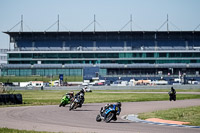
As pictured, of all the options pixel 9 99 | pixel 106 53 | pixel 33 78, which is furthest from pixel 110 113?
pixel 106 53

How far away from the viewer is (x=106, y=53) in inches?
5310

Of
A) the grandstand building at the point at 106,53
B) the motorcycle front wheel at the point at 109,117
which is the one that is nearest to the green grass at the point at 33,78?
the grandstand building at the point at 106,53

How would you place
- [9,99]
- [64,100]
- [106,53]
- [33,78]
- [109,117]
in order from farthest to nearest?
[106,53] → [33,78] → [9,99] → [64,100] → [109,117]

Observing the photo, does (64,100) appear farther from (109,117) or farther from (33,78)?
(33,78)

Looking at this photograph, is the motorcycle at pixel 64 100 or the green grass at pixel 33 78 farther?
the green grass at pixel 33 78

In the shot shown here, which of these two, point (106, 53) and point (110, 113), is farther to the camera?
point (106, 53)

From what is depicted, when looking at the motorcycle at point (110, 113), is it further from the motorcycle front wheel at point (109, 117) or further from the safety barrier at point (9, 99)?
the safety barrier at point (9, 99)

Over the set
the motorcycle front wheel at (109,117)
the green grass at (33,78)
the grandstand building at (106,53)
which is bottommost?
the motorcycle front wheel at (109,117)

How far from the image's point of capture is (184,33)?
14075cm

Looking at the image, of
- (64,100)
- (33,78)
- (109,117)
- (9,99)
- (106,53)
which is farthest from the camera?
(106,53)

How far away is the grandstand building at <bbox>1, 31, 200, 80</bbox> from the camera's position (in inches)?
5192

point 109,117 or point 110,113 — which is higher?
point 110,113

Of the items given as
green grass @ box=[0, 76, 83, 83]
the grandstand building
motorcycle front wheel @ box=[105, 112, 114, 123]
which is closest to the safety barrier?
motorcycle front wheel @ box=[105, 112, 114, 123]

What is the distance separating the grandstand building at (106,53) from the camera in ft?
433
